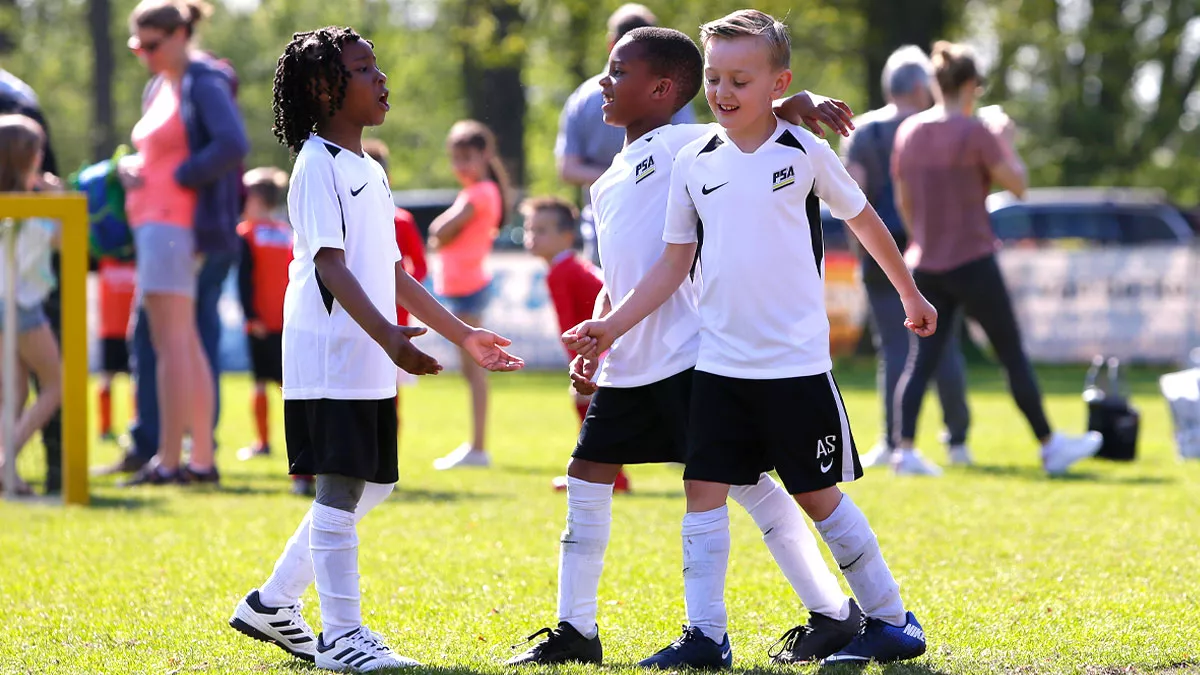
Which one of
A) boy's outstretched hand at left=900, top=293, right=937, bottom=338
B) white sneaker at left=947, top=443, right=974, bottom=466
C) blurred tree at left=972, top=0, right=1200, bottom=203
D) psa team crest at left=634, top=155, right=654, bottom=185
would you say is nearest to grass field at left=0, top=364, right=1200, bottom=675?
white sneaker at left=947, top=443, right=974, bottom=466

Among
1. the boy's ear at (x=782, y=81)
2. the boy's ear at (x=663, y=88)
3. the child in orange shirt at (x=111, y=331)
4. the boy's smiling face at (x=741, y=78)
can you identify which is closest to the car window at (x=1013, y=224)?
the child in orange shirt at (x=111, y=331)

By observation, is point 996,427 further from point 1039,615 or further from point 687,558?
point 687,558

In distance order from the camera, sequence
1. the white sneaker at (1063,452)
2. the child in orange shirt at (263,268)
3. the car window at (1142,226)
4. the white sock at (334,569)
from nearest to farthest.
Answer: the white sock at (334,569) → the white sneaker at (1063,452) → the child in orange shirt at (263,268) → the car window at (1142,226)

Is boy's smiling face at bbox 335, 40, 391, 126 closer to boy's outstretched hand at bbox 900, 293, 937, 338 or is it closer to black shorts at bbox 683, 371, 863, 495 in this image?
black shorts at bbox 683, 371, 863, 495

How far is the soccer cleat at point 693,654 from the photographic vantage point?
4.11m

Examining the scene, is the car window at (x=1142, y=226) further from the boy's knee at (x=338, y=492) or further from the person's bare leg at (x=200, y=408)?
the boy's knee at (x=338, y=492)

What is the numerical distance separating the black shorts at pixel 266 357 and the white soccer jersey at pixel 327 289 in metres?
5.37

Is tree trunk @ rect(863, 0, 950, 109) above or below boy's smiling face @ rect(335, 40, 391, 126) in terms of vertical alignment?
above

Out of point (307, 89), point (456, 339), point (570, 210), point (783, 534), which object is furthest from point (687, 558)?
point (570, 210)

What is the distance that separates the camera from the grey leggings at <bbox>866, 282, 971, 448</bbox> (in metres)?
9.46

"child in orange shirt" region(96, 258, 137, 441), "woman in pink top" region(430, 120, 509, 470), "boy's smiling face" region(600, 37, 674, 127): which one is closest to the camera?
"boy's smiling face" region(600, 37, 674, 127)

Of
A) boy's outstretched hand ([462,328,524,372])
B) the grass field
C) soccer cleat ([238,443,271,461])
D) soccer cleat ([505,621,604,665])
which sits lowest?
soccer cleat ([238,443,271,461])

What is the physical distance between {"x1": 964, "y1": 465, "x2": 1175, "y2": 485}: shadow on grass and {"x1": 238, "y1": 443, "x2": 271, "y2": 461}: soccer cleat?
4.32 m

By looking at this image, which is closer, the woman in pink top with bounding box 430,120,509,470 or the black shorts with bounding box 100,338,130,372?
the woman in pink top with bounding box 430,120,509,470
